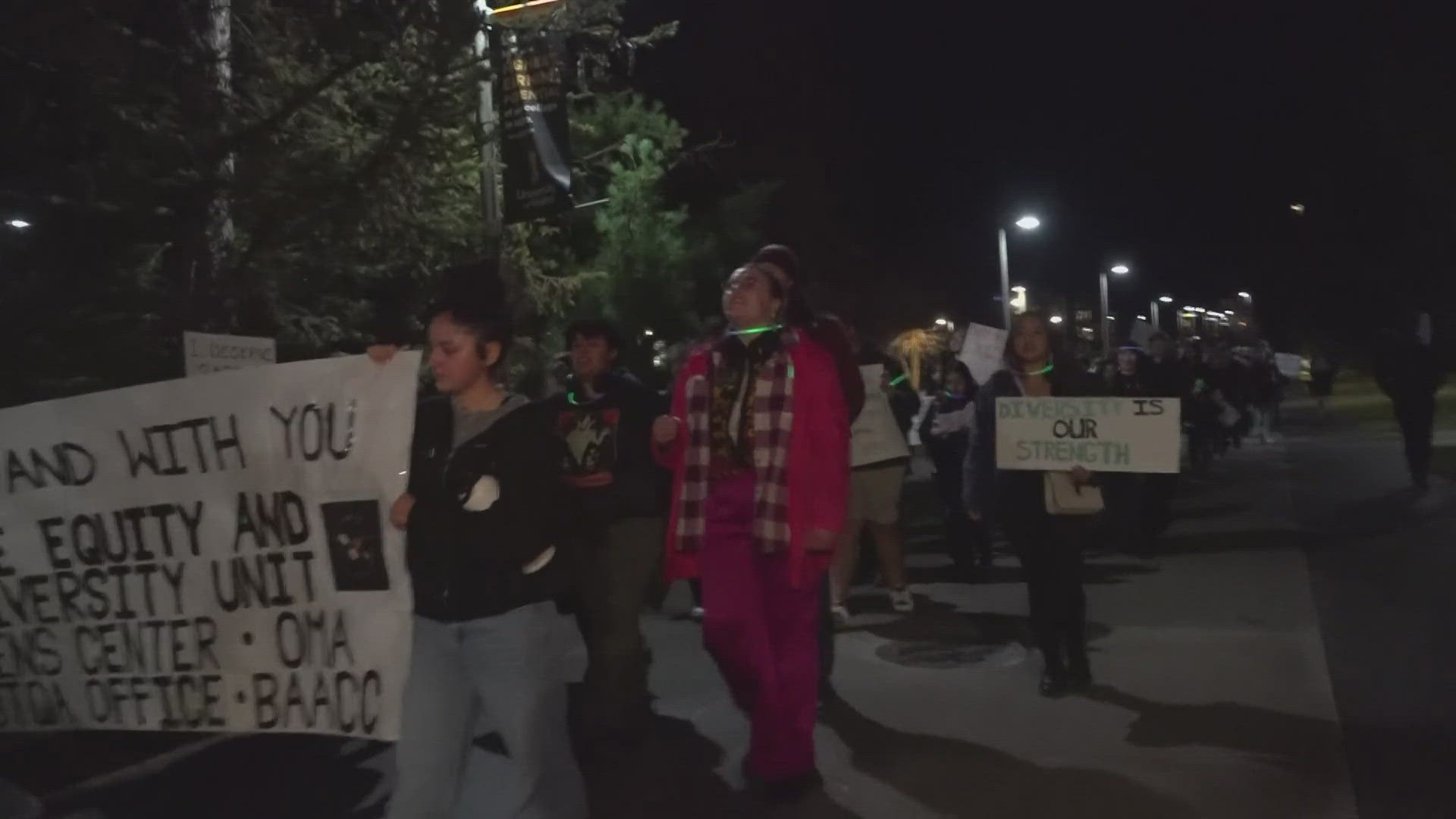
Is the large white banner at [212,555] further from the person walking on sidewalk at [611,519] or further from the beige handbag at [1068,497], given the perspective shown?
the beige handbag at [1068,497]

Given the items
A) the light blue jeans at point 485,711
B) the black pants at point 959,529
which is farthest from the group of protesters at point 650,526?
the black pants at point 959,529

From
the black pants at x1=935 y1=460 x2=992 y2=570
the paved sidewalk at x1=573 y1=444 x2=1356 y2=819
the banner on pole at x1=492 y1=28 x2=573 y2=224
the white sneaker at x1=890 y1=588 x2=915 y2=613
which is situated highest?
the banner on pole at x1=492 y1=28 x2=573 y2=224

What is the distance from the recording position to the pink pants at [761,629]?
16.9ft

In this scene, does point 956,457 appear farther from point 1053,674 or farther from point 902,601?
point 1053,674

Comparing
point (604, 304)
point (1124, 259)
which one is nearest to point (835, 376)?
point (604, 304)

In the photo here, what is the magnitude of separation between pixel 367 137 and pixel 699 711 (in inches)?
147

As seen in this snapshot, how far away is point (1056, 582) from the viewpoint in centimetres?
659

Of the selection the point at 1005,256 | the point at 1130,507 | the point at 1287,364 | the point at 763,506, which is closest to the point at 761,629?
the point at 763,506

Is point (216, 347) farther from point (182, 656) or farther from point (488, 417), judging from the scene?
point (488, 417)

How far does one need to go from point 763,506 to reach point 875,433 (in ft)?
11.0

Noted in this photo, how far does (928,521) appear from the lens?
47.6ft

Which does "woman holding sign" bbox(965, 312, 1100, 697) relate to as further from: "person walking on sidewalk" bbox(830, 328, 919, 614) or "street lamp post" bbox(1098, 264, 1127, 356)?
"street lamp post" bbox(1098, 264, 1127, 356)

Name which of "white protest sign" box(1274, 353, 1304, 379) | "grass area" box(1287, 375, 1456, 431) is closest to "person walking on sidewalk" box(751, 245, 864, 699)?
"grass area" box(1287, 375, 1456, 431)

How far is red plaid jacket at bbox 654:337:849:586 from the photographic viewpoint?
508cm
